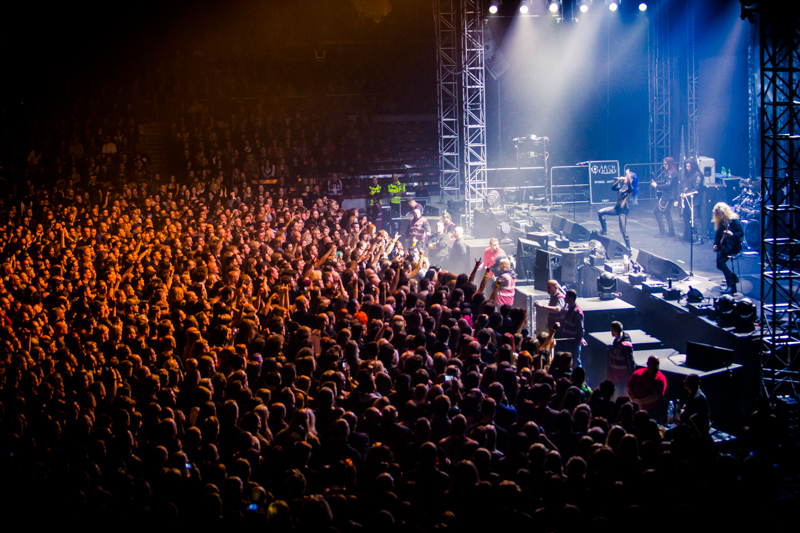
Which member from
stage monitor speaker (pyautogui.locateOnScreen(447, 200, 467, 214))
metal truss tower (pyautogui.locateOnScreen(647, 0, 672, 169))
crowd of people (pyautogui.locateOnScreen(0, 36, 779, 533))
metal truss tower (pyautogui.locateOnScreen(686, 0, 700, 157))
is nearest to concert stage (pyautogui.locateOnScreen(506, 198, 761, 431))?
crowd of people (pyautogui.locateOnScreen(0, 36, 779, 533))

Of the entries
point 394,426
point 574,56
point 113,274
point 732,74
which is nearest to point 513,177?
point 574,56

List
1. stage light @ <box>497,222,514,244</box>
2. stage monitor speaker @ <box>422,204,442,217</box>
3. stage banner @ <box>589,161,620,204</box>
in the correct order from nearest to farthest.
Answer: stage light @ <box>497,222,514,244</box>, stage monitor speaker @ <box>422,204,442,217</box>, stage banner @ <box>589,161,620,204</box>

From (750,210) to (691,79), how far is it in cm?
728

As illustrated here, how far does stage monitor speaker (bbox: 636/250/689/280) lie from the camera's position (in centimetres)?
1095

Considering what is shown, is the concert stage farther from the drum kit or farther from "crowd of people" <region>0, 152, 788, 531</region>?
"crowd of people" <region>0, 152, 788, 531</region>

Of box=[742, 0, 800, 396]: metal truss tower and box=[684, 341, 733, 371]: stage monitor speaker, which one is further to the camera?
box=[684, 341, 733, 371]: stage monitor speaker

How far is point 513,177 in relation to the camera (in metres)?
23.7

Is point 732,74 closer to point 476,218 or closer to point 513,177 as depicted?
point 513,177

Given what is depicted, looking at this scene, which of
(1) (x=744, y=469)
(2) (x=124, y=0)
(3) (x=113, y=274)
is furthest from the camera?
(2) (x=124, y=0)

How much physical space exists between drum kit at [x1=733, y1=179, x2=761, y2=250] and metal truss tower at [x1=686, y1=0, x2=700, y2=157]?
→ 13.3 ft

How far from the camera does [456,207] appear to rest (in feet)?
59.8

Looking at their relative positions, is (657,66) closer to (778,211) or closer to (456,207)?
(456,207)

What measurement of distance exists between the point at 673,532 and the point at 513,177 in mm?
20592

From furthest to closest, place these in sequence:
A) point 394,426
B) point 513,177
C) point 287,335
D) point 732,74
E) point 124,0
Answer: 1. point 124,0
2. point 513,177
3. point 732,74
4. point 287,335
5. point 394,426
